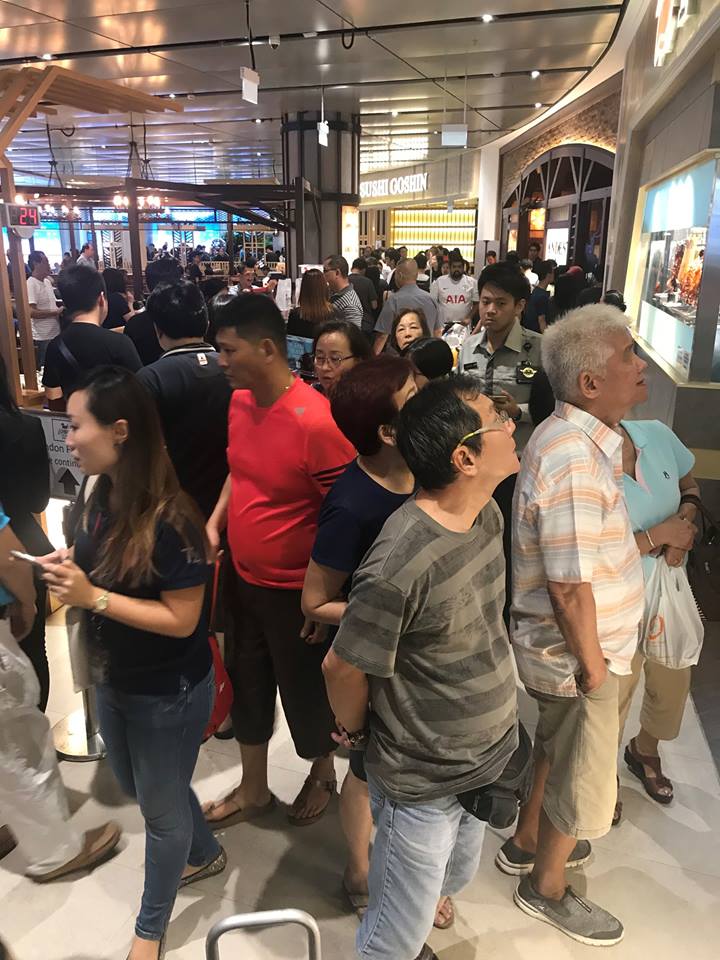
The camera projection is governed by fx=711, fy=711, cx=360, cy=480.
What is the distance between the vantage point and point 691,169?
446cm

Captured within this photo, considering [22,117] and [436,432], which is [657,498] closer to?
[436,432]

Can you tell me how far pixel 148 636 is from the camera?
1.56 metres

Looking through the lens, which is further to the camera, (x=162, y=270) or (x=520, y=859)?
(x=162, y=270)

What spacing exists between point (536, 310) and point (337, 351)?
499cm

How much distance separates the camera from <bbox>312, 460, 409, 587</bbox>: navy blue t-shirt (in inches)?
61.4

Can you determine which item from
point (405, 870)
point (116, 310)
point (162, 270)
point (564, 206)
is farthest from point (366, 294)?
point (564, 206)

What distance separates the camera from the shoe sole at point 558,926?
6.25ft

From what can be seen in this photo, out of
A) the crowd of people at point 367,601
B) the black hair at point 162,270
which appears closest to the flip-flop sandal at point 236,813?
the crowd of people at point 367,601

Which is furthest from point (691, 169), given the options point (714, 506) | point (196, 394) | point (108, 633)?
point (108, 633)

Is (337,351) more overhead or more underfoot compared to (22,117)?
more underfoot

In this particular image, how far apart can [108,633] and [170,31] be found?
6775 millimetres

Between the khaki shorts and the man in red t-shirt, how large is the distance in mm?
659

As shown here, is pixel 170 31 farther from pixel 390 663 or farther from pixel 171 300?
pixel 390 663

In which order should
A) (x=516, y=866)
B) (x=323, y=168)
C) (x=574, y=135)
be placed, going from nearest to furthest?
(x=516, y=866) → (x=323, y=168) → (x=574, y=135)
